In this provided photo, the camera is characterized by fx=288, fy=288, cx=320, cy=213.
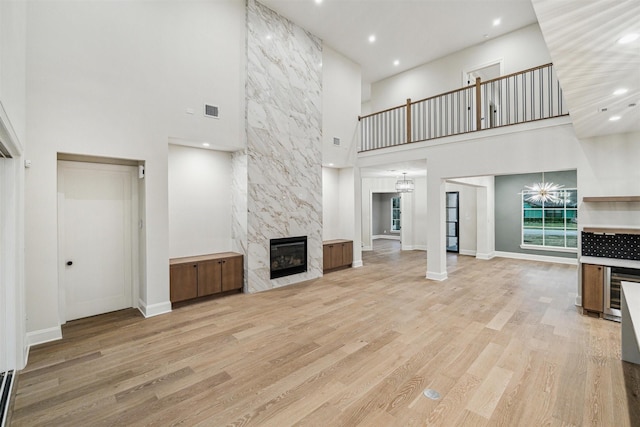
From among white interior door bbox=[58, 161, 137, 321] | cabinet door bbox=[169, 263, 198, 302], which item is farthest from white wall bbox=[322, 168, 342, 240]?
white interior door bbox=[58, 161, 137, 321]

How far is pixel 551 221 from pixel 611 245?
4836 mm

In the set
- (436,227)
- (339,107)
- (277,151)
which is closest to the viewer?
(277,151)

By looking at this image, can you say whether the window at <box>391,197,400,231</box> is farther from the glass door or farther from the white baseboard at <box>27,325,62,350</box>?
the white baseboard at <box>27,325,62,350</box>

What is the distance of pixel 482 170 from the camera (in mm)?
5863

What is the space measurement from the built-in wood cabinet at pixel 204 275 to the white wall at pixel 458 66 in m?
7.54

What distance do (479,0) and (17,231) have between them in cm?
852

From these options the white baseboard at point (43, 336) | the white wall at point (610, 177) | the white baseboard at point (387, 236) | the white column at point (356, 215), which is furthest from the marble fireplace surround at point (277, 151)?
the white baseboard at point (387, 236)

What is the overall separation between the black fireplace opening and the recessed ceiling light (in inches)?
213

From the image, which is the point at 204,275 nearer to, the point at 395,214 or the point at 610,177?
the point at 610,177

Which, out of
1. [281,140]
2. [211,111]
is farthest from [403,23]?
[211,111]

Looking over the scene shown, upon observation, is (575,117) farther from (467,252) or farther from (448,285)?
(467,252)

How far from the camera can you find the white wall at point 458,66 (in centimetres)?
701

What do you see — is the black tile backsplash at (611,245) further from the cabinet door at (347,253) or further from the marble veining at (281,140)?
the marble veining at (281,140)

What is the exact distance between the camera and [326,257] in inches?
291
